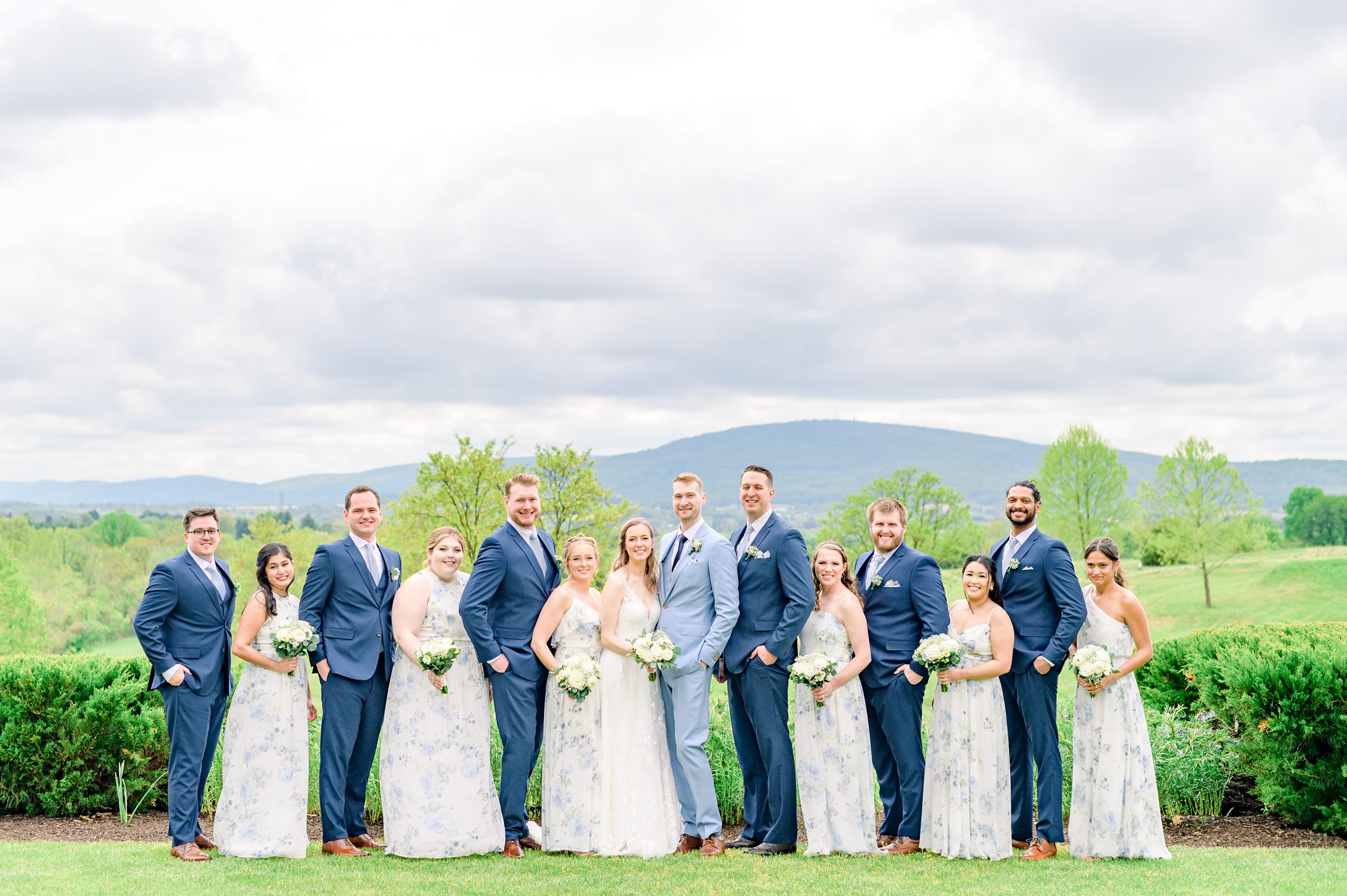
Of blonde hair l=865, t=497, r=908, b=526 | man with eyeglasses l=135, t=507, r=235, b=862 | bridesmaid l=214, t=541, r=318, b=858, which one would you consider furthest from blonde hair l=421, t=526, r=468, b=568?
blonde hair l=865, t=497, r=908, b=526

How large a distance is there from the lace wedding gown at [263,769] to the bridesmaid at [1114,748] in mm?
6019

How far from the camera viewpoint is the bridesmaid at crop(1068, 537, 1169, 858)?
27.0 ft

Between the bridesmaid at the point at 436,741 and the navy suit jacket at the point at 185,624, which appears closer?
the bridesmaid at the point at 436,741

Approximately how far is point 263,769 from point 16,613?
3681 centimetres

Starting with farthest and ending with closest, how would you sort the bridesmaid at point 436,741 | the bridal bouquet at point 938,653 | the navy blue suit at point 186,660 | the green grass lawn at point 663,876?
the navy blue suit at point 186,660 → the bridesmaid at point 436,741 → the bridal bouquet at point 938,653 → the green grass lawn at point 663,876

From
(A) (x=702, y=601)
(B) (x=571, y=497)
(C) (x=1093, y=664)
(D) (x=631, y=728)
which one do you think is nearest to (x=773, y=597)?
(A) (x=702, y=601)

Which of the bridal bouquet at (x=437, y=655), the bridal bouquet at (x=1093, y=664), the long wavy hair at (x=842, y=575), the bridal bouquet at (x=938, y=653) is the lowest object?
the bridal bouquet at (x=1093, y=664)

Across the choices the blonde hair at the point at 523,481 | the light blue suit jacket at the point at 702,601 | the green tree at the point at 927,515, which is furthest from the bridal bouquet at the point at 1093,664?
the green tree at the point at 927,515

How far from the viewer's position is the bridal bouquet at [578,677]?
25.9 ft

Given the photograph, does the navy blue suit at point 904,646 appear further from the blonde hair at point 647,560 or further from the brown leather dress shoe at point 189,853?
the brown leather dress shoe at point 189,853

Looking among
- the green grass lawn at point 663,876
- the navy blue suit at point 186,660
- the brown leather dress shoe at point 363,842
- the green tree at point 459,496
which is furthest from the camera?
the green tree at point 459,496

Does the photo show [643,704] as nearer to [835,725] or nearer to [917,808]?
[835,725]

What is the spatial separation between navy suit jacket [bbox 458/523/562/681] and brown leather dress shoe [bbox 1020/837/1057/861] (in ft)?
12.9

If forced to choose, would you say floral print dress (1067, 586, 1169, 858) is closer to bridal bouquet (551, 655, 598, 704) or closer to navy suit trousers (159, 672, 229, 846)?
bridal bouquet (551, 655, 598, 704)
